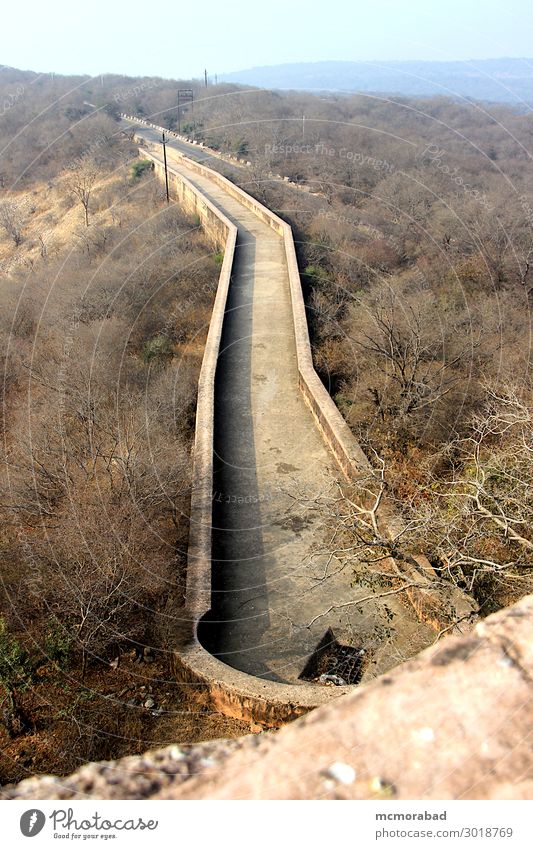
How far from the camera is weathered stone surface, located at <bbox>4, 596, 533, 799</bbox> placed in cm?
136

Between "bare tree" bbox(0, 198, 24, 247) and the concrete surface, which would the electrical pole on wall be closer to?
"bare tree" bbox(0, 198, 24, 247)

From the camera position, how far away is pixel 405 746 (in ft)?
4.66

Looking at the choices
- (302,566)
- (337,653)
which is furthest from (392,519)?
(337,653)

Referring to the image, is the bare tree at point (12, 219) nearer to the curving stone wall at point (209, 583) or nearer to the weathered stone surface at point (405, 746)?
the curving stone wall at point (209, 583)

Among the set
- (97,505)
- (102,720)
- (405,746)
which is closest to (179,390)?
(97,505)

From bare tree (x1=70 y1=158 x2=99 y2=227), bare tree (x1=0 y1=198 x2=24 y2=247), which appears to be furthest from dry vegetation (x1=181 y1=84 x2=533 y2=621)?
bare tree (x1=0 y1=198 x2=24 y2=247)

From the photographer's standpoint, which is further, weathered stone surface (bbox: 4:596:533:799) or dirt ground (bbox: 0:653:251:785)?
dirt ground (bbox: 0:653:251:785)

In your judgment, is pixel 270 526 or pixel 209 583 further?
pixel 270 526

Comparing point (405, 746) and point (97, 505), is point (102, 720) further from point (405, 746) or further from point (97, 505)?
point (405, 746)

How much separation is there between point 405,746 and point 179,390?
11.6m

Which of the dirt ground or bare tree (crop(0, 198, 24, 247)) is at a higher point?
bare tree (crop(0, 198, 24, 247))

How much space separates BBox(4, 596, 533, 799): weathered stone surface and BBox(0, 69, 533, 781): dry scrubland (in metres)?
4.08

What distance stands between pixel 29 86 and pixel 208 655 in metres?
83.1

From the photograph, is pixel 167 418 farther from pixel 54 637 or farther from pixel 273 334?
pixel 54 637
